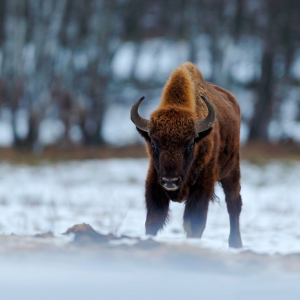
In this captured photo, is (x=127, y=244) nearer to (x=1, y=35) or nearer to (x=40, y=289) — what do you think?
(x=40, y=289)

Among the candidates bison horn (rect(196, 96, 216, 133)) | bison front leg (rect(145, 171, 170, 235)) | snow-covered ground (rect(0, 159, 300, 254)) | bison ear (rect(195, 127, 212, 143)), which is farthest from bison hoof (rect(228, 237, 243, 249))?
bison horn (rect(196, 96, 216, 133))

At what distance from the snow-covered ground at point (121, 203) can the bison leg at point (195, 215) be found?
0.10 metres

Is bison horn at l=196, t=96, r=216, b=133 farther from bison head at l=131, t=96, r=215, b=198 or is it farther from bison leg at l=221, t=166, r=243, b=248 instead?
bison leg at l=221, t=166, r=243, b=248

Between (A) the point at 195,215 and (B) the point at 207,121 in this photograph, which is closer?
(B) the point at 207,121

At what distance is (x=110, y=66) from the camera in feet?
91.5

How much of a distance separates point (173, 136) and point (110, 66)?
828 inches

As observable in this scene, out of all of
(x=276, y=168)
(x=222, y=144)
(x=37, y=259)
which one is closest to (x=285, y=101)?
(x=276, y=168)

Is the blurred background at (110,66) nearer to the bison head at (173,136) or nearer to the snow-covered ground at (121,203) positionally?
the snow-covered ground at (121,203)

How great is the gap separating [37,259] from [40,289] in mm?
1041

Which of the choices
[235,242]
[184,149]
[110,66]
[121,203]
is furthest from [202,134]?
[110,66]

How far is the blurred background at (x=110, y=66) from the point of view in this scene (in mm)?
26016

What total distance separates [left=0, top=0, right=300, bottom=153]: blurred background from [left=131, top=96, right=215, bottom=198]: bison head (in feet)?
57.3

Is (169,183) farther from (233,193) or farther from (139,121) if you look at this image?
(233,193)

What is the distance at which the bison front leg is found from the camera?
24.5 ft
